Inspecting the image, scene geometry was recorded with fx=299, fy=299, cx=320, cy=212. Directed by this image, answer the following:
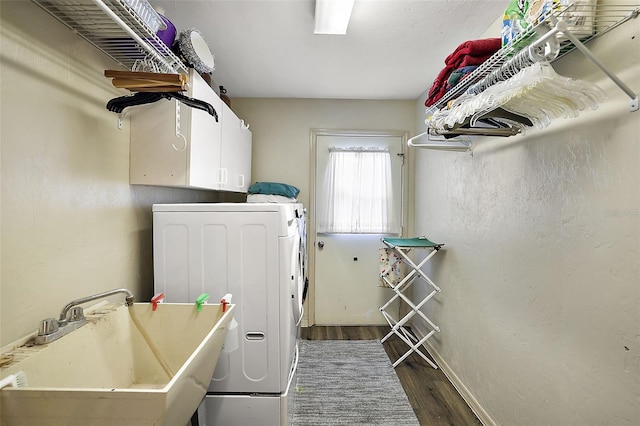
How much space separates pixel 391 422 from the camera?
182cm

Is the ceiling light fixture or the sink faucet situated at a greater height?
the ceiling light fixture

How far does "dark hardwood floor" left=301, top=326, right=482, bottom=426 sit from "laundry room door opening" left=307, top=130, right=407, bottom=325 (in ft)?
0.85

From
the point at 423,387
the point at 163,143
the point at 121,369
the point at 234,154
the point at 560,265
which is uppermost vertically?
the point at 234,154

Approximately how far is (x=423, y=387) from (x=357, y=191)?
1.82m

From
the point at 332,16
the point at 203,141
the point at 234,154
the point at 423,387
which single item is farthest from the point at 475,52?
the point at 423,387

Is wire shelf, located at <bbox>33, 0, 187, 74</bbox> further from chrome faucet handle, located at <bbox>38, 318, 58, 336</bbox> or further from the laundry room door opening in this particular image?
the laundry room door opening

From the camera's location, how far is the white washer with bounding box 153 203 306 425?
1513 millimetres

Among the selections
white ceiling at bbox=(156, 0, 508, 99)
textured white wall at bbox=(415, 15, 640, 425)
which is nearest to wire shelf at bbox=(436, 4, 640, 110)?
textured white wall at bbox=(415, 15, 640, 425)

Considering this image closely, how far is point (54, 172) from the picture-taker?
1.11m

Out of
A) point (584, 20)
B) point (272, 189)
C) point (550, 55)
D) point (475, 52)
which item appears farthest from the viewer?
point (272, 189)

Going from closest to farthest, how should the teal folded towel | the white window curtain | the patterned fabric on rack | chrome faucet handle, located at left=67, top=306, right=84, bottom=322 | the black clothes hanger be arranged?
chrome faucet handle, located at left=67, top=306, right=84, bottom=322
the black clothes hanger
the patterned fabric on rack
the teal folded towel
the white window curtain

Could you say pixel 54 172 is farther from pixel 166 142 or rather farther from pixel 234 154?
pixel 234 154

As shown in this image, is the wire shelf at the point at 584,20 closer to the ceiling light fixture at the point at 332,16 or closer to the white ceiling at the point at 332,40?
the white ceiling at the point at 332,40

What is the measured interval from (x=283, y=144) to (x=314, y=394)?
7.54 ft
